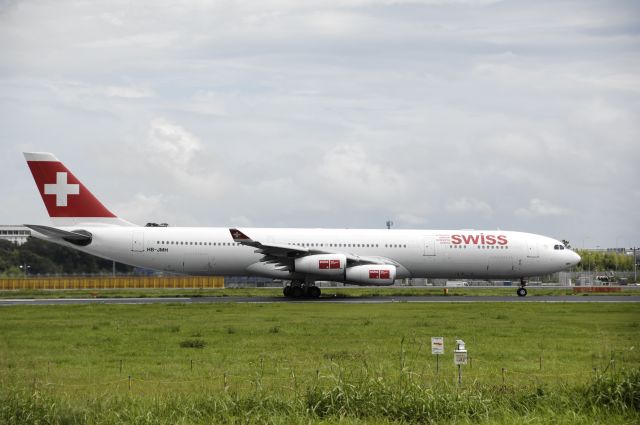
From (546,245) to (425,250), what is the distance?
7893 mm

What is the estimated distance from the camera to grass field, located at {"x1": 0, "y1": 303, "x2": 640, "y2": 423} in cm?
1343

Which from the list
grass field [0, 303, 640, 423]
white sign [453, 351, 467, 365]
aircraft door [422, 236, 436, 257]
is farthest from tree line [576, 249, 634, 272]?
white sign [453, 351, 467, 365]

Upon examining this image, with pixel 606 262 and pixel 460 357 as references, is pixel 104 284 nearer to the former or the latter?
pixel 460 357

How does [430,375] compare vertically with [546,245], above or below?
below

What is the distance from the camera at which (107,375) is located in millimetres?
17094

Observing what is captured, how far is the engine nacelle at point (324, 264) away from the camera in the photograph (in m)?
40.8

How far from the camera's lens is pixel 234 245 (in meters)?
43.2

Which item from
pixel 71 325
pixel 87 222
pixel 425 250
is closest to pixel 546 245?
pixel 425 250

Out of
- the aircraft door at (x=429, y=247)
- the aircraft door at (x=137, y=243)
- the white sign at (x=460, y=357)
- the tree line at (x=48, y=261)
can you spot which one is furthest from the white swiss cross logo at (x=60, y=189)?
the tree line at (x=48, y=261)

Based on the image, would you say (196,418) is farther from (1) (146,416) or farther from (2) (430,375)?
(2) (430,375)

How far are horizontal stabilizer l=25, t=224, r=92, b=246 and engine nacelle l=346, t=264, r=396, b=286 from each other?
1432cm

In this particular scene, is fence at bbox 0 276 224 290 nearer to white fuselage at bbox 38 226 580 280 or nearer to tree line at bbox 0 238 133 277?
tree line at bbox 0 238 133 277

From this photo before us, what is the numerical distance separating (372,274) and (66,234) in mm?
16226

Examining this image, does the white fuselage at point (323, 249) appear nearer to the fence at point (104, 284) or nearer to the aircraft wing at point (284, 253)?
the aircraft wing at point (284, 253)
